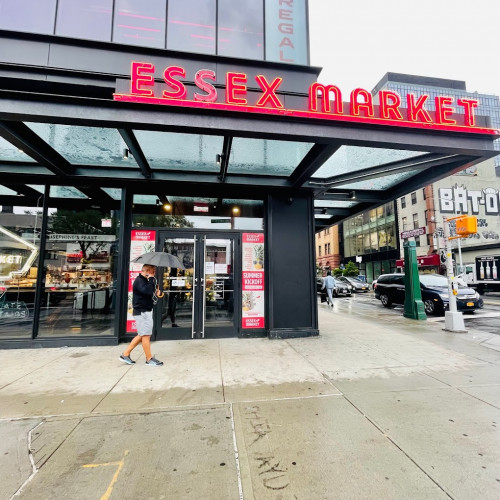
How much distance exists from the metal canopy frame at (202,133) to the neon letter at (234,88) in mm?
245

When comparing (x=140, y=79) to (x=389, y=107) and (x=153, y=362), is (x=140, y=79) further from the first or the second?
(x=153, y=362)

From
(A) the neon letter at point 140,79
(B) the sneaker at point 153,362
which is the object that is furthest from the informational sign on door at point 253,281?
(A) the neon letter at point 140,79

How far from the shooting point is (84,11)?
604 cm

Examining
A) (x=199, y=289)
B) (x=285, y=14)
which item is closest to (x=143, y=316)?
(x=199, y=289)

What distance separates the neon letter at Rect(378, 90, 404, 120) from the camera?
489cm

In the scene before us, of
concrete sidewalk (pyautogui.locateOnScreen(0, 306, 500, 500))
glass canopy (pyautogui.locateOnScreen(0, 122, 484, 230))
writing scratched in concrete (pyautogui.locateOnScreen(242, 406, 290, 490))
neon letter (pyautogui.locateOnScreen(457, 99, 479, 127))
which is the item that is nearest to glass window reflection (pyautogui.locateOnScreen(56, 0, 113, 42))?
glass canopy (pyautogui.locateOnScreen(0, 122, 484, 230))

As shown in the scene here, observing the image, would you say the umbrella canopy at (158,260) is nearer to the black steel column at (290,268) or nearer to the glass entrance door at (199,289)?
the glass entrance door at (199,289)

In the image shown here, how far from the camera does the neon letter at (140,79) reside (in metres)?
4.38

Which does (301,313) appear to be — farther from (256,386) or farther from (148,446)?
(148,446)

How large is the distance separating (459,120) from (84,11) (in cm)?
802

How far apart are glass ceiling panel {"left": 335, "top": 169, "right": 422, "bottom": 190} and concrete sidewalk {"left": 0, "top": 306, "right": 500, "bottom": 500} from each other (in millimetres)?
4464

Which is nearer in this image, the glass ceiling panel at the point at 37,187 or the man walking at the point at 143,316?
the man walking at the point at 143,316

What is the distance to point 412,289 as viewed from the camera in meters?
10.5

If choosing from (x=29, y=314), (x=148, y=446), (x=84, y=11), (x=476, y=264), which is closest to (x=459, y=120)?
(x=148, y=446)
